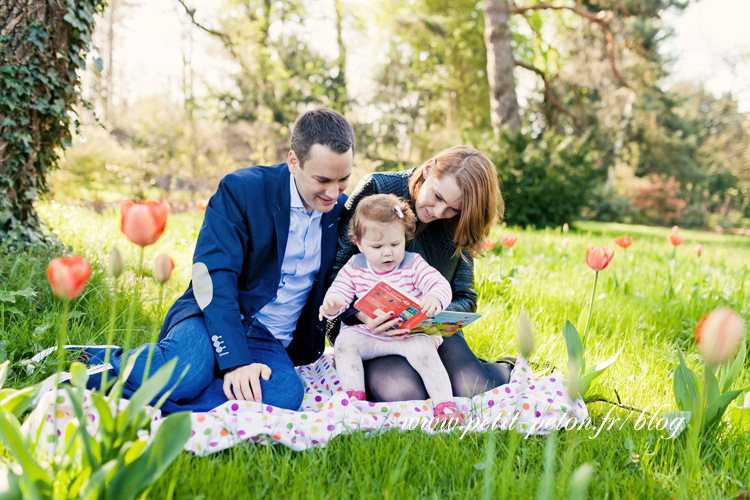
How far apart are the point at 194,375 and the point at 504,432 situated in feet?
3.96

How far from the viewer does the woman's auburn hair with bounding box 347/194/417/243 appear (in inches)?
81.1

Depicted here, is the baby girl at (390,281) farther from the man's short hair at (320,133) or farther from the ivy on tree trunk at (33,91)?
the ivy on tree trunk at (33,91)

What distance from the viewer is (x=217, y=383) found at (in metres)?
1.92

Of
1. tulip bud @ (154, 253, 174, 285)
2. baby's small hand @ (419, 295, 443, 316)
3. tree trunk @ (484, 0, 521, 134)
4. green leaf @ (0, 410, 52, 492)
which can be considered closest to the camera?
green leaf @ (0, 410, 52, 492)

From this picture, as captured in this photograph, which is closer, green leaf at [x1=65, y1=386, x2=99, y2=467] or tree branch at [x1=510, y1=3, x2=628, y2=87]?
green leaf at [x1=65, y1=386, x2=99, y2=467]

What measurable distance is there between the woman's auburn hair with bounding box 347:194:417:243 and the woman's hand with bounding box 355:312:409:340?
379 millimetres

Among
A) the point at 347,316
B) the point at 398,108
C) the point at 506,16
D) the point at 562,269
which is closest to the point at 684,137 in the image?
the point at 398,108

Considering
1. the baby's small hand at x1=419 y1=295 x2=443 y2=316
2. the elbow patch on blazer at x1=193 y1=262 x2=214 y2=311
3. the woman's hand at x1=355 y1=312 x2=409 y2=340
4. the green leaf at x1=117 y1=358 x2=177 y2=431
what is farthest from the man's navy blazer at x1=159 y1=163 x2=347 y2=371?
the green leaf at x1=117 y1=358 x2=177 y2=431

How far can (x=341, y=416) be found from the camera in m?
1.84

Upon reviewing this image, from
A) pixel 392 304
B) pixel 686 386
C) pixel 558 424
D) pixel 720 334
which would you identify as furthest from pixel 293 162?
pixel 686 386

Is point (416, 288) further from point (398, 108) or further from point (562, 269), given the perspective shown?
point (398, 108)

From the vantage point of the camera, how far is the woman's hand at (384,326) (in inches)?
79.4

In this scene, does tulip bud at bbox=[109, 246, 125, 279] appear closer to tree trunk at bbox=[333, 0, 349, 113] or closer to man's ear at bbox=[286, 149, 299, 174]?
man's ear at bbox=[286, 149, 299, 174]

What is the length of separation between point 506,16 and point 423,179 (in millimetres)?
9525
